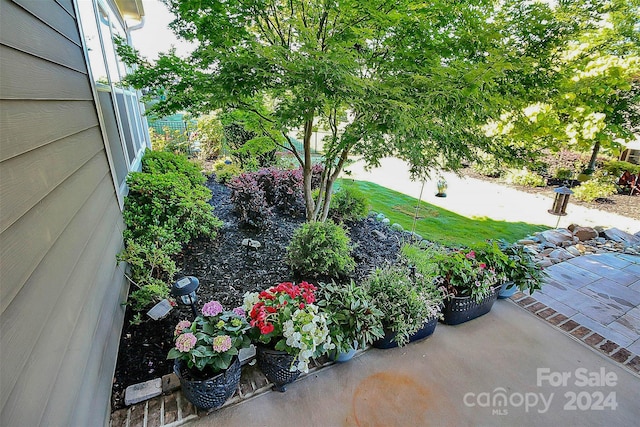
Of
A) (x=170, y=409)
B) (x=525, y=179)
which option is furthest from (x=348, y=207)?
(x=525, y=179)

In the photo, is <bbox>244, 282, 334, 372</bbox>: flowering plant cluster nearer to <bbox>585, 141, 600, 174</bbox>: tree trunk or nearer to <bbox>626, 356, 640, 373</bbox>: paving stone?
<bbox>626, 356, 640, 373</bbox>: paving stone

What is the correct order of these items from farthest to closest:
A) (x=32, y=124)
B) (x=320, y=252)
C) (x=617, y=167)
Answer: (x=617, y=167)
(x=320, y=252)
(x=32, y=124)

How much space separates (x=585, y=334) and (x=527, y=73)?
243cm

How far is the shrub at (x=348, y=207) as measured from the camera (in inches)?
183

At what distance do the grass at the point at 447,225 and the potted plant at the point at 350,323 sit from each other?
2907mm

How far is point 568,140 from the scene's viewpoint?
11.3 feet

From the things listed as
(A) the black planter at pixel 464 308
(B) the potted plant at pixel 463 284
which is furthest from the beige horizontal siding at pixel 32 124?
(A) the black planter at pixel 464 308

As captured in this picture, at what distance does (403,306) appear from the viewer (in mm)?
2293

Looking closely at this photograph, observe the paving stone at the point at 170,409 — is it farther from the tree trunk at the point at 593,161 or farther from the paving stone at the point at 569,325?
the tree trunk at the point at 593,161

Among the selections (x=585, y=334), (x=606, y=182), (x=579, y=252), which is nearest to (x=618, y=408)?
(x=585, y=334)

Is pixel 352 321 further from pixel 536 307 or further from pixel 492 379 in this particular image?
pixel 536 307

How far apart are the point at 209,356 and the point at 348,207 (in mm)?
3304

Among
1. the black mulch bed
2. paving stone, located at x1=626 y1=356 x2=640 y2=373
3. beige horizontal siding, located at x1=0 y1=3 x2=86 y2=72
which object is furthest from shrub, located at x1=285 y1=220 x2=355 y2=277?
paving stone, located at x1=626 y1=356 x2=640 y2=373

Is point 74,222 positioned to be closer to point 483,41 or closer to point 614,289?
point 483,41
